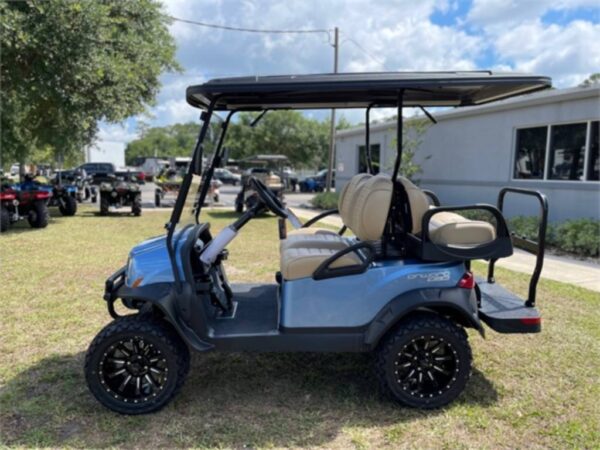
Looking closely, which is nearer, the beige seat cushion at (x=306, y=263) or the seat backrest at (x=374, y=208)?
the beige seat cushion at (x=306, y=263)

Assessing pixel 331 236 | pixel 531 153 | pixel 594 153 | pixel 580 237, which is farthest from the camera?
pixel 531 153

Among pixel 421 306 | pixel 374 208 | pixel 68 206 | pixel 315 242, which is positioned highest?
pixel 374 208

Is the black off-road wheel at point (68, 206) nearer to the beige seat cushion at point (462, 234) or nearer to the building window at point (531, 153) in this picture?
the building window at point (531, 153)

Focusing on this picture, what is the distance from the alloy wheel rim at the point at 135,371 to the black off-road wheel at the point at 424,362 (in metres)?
1.22

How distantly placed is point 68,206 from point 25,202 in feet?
8.58

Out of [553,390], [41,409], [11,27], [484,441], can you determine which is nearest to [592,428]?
[553,390]

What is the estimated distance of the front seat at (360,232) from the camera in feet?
8.82

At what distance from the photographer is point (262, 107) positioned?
3.26m

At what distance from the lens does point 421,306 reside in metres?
2.64

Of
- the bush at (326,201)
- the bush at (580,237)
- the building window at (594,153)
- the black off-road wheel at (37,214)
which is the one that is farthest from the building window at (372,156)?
the black off-road wheel at (37,214)

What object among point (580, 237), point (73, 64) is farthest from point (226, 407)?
point (73, 64)

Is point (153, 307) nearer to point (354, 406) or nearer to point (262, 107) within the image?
point (354, 406)

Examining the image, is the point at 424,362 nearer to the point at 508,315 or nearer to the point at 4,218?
the point at 508,315

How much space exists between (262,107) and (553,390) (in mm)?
2594
